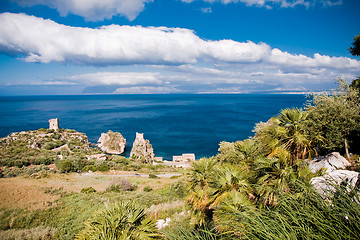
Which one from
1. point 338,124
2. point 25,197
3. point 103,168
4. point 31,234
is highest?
point 338,124

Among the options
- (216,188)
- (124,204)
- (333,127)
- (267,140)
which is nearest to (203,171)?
(216,188)

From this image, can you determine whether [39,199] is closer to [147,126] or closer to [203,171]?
[203,171]

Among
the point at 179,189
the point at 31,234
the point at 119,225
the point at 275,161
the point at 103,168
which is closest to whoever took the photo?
the point at 119,225

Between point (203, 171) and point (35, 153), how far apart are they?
55162mm

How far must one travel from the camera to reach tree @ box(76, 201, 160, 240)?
4613 millimetres

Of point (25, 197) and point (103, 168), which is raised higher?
point (25, 197)

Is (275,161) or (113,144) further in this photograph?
(113,144)

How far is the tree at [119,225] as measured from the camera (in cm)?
461

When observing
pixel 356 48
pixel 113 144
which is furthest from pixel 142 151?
pixel 356 48

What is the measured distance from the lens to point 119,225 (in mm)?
4875

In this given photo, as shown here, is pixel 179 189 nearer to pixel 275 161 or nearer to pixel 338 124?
pixel 275 161

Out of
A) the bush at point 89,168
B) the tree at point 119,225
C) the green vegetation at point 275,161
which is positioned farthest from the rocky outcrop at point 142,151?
the tree at point 119,225

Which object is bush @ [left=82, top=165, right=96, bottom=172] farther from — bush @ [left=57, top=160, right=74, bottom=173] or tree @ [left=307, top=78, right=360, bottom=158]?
tree @ [left=307, top=78, right=360, bottom=158]

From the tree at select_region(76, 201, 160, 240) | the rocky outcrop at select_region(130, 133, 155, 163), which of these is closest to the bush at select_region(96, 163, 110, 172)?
the rocky outcrop at select_region(130, 133, 155, 163)
